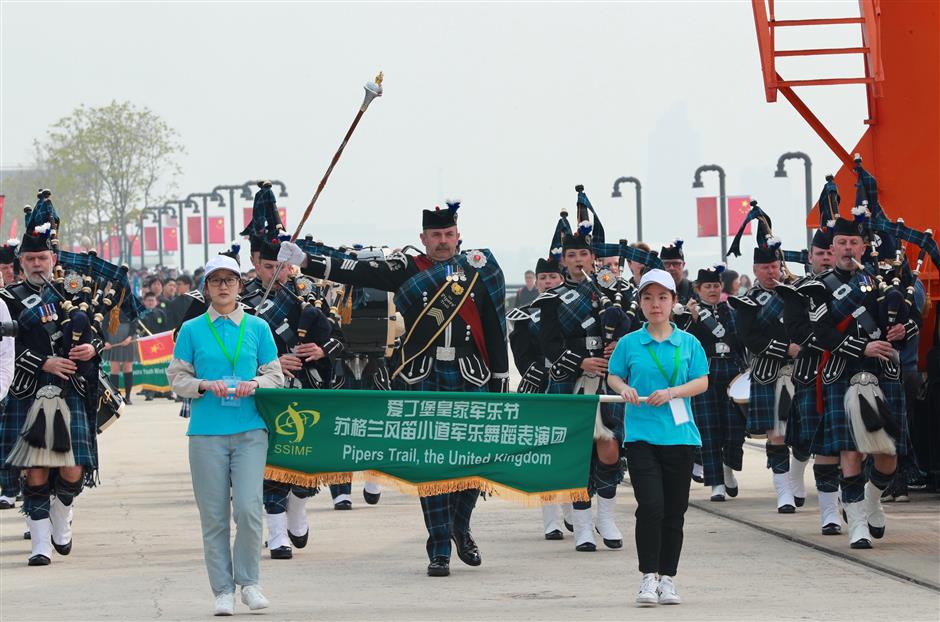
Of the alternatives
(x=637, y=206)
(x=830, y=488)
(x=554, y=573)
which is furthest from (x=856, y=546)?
(x=637, y=206)

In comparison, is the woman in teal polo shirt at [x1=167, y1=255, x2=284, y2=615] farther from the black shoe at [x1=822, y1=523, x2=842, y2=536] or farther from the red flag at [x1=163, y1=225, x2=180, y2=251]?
the red flag at [x1=163, y1=225, x2=180, y2=251]

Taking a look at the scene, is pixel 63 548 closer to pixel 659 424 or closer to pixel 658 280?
pixel 659 424

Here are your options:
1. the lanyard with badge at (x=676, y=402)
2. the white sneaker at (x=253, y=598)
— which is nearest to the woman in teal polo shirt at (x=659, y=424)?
the lanyard with badge at (x=676, y=402)

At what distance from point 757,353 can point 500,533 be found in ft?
9.13

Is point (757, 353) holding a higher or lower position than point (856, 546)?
higher

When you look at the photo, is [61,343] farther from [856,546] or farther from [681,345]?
[856,546]

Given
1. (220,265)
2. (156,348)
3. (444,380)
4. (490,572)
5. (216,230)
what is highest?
(216,230)

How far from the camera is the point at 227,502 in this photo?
9086mm

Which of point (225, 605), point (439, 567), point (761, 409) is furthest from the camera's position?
point (761, 409)

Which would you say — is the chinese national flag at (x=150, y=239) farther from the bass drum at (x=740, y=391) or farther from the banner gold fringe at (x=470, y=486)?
the banner gold fringe at (x=470, y=486)

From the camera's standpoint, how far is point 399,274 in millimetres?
10812

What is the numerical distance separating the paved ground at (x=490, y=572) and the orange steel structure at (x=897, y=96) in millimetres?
2325

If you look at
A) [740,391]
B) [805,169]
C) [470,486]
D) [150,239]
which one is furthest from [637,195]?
[150,239]

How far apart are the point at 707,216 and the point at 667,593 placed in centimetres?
2796
